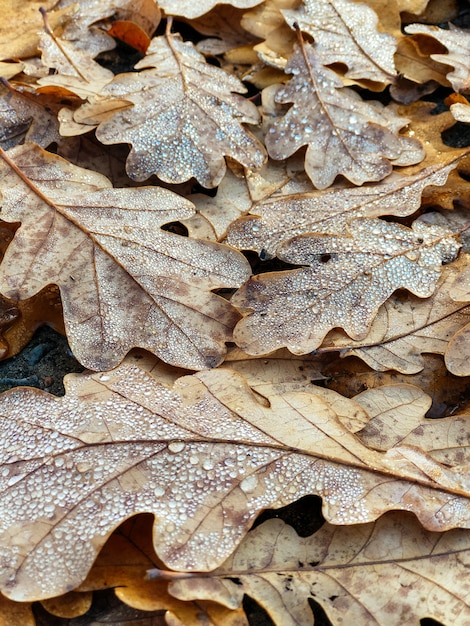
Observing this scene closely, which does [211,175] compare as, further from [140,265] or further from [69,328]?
[69,328]

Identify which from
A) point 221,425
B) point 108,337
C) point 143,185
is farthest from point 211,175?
point 221,425

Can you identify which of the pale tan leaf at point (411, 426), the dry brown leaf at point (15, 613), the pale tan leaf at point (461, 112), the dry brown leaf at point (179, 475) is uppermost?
the pale tan leaf at point (461, 112)

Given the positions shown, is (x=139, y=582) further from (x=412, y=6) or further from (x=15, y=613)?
(x=412, y=6)

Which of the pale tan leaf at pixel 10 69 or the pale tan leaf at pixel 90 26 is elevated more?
the pale tan leaf at pixel 90 26

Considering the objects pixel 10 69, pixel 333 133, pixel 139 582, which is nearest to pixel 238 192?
pixel 333 133

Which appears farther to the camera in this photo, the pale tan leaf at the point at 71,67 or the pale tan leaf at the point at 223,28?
the pale tan leaf at the point at 223,28

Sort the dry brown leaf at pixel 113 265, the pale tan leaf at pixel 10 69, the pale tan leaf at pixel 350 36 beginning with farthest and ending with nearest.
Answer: the pale tan leaf at pixel 350 36 → the pale tan leaf at pixel 10 69 → the dry brown leaf at pixel 113 265

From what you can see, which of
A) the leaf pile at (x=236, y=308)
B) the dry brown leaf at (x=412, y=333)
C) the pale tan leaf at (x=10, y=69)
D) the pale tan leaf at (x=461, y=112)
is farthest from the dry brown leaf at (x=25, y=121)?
the pale tan leaf at (x=461, y=112)

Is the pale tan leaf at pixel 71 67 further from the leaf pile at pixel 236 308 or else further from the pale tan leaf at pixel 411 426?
the pale tan leaf at pixel 411 426
